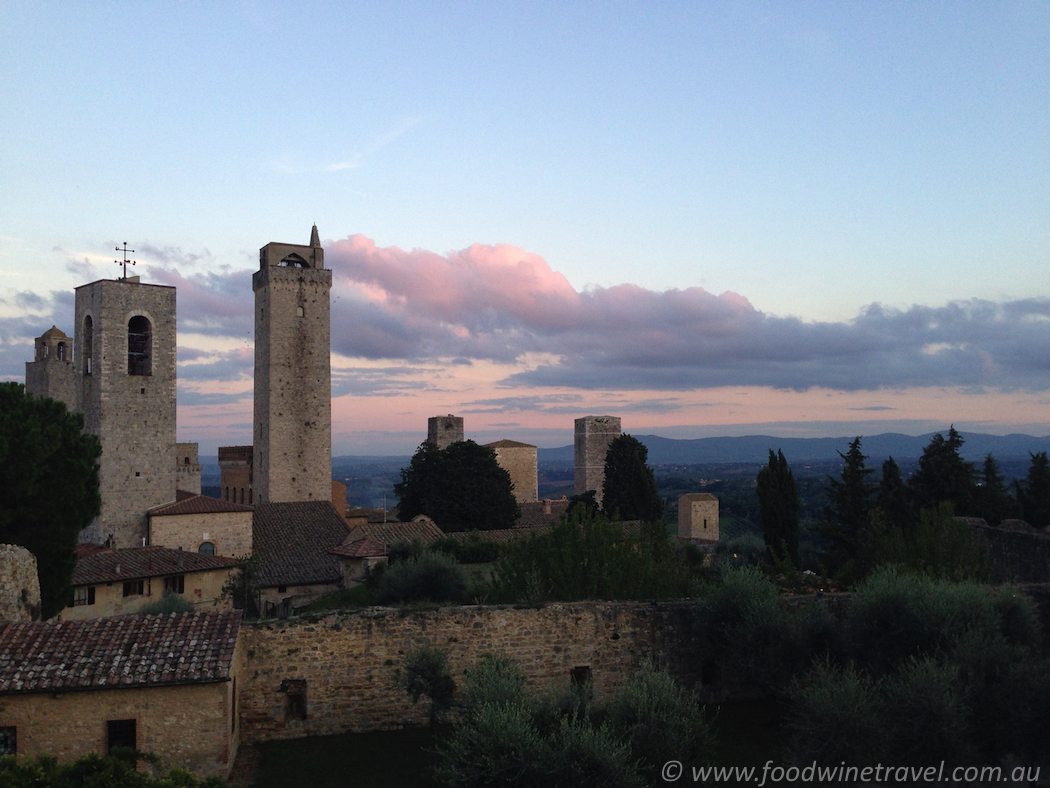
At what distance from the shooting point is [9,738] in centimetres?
1099

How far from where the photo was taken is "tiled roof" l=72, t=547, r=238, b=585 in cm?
2491

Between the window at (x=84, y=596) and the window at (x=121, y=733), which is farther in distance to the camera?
the window at (x=84, y=596)

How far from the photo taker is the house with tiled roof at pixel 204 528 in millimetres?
32625

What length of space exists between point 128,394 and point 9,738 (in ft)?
88.9

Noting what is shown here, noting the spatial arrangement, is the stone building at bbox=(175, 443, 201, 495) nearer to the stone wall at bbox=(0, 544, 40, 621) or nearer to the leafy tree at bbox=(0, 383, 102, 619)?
the leafy tree at bbox=(0, 383, 102, 619)

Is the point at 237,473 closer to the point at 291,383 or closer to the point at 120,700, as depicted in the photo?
the point at 291,383

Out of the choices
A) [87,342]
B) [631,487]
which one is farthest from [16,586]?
[631,487]

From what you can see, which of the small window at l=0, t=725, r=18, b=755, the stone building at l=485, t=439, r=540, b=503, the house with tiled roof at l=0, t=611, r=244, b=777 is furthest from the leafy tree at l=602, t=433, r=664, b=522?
the small window at l=0, t=725, r=18, b=755

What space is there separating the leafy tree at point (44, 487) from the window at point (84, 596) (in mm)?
5783

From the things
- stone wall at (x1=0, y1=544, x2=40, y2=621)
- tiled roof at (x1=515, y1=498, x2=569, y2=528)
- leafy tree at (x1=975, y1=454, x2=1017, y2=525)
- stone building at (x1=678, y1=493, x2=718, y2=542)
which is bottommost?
stone building at (x1=678, y1=493, x2=718, y2=542)

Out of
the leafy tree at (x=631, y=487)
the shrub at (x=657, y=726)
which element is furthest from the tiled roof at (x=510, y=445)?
the shrub at (x=657, y=726)

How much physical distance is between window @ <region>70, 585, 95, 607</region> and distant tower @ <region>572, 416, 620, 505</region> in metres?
54.6

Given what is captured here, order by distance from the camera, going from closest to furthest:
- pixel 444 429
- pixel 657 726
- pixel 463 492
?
pixel 657 726, pixel 463 492, pixel 444 429

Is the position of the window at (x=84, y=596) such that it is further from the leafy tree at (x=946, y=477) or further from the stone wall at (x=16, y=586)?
the leafy tree at (x=946, y=477)
